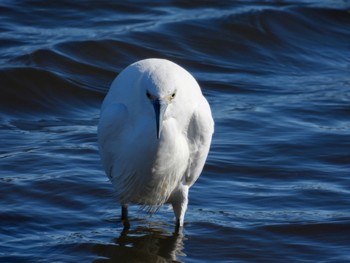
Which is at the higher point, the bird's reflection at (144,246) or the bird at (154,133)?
the bird at (154,133)

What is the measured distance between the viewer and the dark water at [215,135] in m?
6.35

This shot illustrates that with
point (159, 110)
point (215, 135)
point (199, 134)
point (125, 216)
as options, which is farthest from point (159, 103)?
point (215, 135)

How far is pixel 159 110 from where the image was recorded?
5246 mm

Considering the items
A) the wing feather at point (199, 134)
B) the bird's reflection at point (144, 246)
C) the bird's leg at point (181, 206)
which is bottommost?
the bird's reflection at point (144, 246)

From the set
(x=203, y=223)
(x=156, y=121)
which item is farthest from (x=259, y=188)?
(x=156, y=121)

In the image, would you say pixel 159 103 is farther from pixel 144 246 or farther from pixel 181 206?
pixel 144 246

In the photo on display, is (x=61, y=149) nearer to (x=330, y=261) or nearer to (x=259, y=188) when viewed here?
(x=259, y=188)

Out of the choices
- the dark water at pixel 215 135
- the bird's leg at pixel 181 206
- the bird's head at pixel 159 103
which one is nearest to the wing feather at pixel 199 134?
the bird's leg at pixel 181 206

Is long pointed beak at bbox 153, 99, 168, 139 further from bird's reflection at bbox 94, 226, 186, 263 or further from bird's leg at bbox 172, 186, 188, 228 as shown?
bird's reflection at bbox 94, 226, 186, 263

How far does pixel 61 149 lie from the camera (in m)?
7.80

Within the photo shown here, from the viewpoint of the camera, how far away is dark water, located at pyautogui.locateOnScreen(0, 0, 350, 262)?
250 inches

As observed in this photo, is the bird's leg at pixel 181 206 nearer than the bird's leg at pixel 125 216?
Yes

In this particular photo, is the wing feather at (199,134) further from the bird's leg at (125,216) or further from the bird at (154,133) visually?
the bird's leg at (125,216)

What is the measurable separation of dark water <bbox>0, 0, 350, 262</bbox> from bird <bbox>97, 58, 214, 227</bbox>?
0.47 metres
